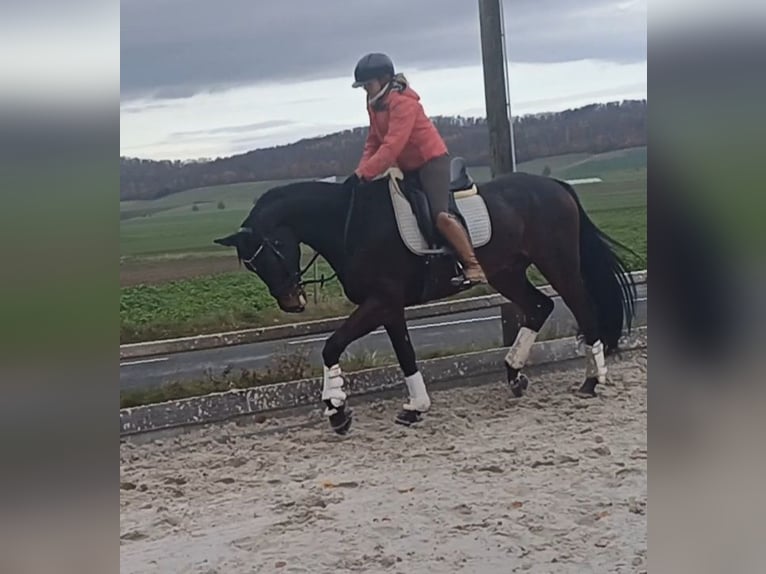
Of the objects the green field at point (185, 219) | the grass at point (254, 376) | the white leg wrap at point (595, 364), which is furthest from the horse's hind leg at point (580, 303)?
the green field at point (185, 219)

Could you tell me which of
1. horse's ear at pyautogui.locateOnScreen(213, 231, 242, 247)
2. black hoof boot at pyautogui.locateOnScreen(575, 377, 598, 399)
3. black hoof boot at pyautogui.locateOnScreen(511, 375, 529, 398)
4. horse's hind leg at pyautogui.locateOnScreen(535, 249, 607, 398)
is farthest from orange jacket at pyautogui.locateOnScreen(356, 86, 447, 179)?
black hoof boot at pyautogui.locateOnScreen(575, 377, 598, 399)

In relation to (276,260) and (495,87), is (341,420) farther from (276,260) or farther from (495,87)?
(495,87)

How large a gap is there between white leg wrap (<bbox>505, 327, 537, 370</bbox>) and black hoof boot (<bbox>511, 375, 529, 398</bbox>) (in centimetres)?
3

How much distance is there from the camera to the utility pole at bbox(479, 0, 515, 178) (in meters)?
2.64

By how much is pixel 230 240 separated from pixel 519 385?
986mm

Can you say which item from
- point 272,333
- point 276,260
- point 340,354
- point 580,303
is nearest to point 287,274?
point 276,260

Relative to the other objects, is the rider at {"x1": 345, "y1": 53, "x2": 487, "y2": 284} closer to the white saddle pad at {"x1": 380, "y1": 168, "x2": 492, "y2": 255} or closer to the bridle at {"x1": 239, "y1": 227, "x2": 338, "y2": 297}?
the white saddle pad at {"x1": 380, "y1": 168, "x2": 492, "y2": 255}

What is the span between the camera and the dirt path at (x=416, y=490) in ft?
8.19

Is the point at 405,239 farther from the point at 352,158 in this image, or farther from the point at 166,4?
the point at 166,4

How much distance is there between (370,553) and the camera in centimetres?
253

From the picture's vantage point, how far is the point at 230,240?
8.36 ft
